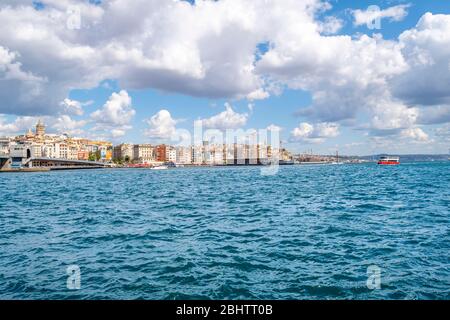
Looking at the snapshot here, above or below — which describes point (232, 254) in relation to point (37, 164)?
below

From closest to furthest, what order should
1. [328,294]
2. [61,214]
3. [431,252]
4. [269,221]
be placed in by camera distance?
[328,294] < [431,252] < [269,221] < [61,214]

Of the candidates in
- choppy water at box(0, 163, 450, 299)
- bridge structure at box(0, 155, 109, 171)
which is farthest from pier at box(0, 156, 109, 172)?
choppy water at box(0, 163, 450, 299)

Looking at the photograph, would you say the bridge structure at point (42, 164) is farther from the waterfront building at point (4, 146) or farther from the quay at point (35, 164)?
the waterfront building at point (4, 146)

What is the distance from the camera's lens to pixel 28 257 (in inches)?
532

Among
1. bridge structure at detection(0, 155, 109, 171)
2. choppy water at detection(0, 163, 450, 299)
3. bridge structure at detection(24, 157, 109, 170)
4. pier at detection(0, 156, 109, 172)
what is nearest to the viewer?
choppy water at detection(0, 163, 450, 299)

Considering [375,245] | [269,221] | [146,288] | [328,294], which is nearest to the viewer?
[328,294]

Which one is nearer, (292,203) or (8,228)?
(8,228)

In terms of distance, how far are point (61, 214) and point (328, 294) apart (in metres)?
22.4

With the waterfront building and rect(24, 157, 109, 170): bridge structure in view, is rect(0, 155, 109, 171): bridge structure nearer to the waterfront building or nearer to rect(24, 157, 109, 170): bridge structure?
rect(24, 157, 109, 170): bridge structure

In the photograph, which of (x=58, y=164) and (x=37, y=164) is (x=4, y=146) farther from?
(x=58, y=164)

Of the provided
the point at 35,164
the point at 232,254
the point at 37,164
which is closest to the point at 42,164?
the point at 37,164

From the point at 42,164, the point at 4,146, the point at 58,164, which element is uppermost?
the point at 4,146
